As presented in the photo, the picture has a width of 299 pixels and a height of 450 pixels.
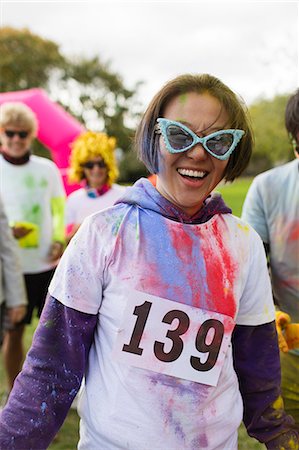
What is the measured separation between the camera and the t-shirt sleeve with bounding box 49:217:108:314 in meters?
1.53

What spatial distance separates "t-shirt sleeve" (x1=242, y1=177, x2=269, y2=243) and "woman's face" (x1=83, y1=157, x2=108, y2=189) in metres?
2.14

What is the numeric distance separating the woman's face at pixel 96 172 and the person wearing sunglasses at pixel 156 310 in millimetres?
2989

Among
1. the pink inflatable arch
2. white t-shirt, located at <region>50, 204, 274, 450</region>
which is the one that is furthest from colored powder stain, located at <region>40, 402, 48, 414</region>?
the pink inflatable arch

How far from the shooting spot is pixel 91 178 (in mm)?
4699

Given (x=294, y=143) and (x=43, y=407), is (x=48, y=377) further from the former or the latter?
(x=294, y=143)

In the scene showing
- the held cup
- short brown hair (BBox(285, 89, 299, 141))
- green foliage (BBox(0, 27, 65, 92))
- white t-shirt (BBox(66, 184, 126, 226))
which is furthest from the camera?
green foliage (BBox(0, 27, 65, 92))

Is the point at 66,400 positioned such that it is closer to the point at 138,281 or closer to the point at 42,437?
the point at 42,437

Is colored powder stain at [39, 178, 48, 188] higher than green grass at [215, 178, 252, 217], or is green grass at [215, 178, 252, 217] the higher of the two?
colored powder stain at [39, 178, 48, 188]

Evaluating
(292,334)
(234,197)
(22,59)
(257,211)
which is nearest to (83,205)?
(257,211)

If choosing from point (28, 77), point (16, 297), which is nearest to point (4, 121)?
point (16, 297)

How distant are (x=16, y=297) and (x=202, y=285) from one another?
6.36 feet

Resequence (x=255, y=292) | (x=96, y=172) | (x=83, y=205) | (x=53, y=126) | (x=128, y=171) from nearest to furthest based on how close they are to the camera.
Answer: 1. (x=255, y=292)
2. (x=83, y=205)
3. (x=96, y=172)
4. (x=53, y=126)
5. (x=128, y=171)

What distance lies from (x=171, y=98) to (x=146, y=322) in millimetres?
602

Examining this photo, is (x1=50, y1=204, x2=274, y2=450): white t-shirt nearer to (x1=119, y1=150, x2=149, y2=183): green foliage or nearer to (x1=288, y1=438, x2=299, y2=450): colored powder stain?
(x1=288, y1=438, x2=299, y2=450): colored powder stain
